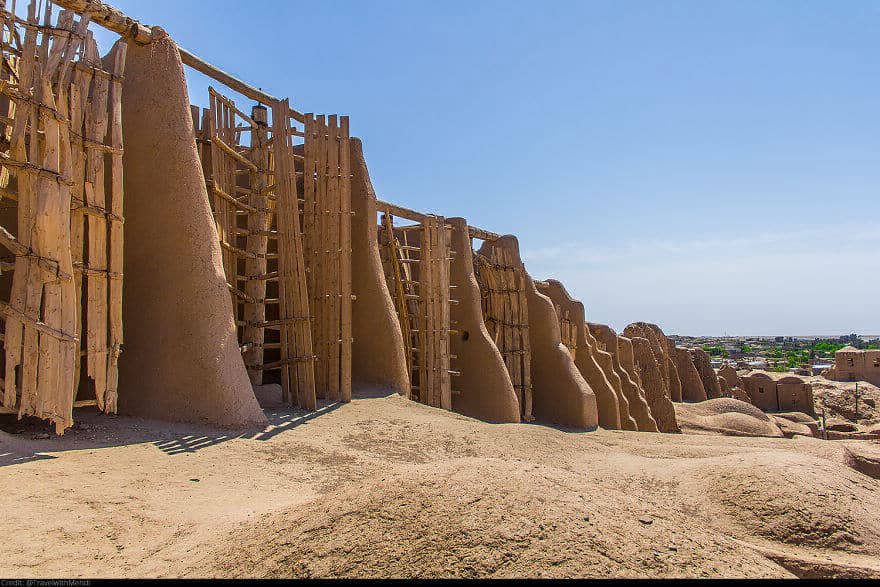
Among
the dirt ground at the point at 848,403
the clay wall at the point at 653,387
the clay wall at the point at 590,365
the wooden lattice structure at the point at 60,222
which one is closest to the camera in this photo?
the wooden lattice structure at the point at 60,222

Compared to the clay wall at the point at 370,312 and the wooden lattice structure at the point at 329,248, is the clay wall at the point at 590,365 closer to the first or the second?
the clay wall at the point at 370,312

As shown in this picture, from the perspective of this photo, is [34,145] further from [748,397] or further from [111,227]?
[748,397]

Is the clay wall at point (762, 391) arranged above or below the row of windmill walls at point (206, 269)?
below

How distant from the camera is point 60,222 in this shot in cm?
517

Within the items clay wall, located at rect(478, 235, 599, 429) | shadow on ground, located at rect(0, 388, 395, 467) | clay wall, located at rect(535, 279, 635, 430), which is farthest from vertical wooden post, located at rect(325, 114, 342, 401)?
clay wall, located at rect(535, 279, 635, 430)

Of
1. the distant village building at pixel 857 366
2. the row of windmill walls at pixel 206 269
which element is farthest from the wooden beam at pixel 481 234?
the distant village building at pixel 857 366

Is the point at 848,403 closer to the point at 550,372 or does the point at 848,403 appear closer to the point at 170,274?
the point at 550,372

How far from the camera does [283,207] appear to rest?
8.52m

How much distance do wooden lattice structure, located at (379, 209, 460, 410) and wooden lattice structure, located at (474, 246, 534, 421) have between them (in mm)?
2307

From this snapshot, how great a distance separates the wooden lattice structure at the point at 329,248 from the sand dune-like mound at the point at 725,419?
12504 millimetres

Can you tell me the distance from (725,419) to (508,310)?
8.59m

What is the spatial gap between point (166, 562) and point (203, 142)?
21.9ft

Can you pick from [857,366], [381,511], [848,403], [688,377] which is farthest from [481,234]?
[857,366]

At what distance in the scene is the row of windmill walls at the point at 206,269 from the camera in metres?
5.14
